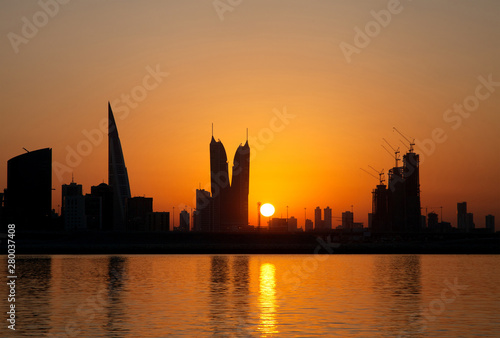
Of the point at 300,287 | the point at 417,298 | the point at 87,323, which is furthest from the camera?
the point at 300,287

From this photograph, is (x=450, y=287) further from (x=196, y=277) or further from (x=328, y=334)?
(x=328, y=334)

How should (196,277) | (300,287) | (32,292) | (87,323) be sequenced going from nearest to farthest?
(87,323), (32,292), (300,287), (196,277)

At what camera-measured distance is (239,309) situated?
74000 mm

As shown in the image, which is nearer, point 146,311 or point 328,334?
point 328,334

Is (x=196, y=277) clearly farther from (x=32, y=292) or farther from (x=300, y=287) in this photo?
(x=32, y=292)

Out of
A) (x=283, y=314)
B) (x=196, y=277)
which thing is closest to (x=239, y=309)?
(x=283, y=314)

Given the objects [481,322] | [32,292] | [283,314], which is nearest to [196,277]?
[32,292]

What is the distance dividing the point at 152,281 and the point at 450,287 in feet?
146
